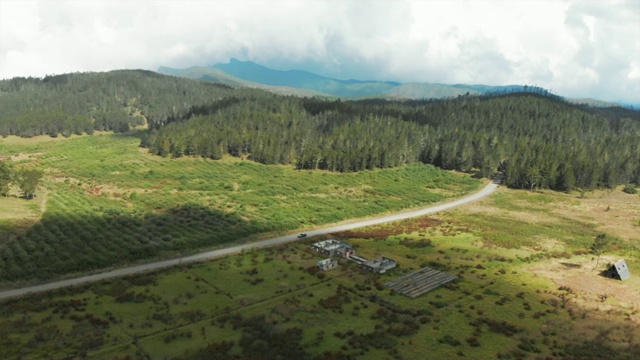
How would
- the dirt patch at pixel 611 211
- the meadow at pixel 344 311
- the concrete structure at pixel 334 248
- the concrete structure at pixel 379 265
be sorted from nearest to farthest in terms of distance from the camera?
the meadow at pixel 344 311
the concrete structure at pixel 379 265
the concrete structure at pixel 334 248
the dirt patch at pixel 611 211

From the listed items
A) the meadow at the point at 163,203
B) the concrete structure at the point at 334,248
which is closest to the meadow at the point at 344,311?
the concrete structure at the point at 334,248

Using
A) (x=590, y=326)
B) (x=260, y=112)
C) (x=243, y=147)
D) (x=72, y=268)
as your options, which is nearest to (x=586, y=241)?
(x=590, y=326)

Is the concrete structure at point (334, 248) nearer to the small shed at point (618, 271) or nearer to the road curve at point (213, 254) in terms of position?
the road curve at point (213, 254)

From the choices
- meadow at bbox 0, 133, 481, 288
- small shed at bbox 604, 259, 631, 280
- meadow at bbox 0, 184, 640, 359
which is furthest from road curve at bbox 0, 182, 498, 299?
small shed at bbox 604, 259, 631, 280

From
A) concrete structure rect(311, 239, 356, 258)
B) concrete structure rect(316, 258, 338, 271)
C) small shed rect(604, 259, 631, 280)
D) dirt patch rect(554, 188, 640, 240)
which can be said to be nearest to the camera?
small shed rect(604, 259, 631, 280)

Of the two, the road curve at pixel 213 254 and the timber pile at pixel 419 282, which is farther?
the timber pile at pixel 419 282

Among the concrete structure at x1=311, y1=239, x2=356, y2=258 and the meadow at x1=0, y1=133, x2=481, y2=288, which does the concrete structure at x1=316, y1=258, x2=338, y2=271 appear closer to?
the concrete structure at x1=311, y1=239, x2=356, y2=258

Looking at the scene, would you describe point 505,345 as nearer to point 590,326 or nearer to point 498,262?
point 590,326
